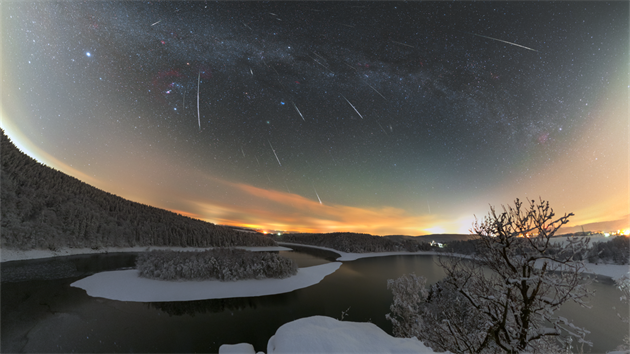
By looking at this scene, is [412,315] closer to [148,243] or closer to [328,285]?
[328,285]

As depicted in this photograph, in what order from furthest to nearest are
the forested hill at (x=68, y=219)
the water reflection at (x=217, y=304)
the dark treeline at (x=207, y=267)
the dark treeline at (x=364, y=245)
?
the dark treeline at (x=364, y=245)
the forested hill at (x=68, y=219)
the dark treeline at (x=207, y=267)
the water reflection at (x=217, y=304)

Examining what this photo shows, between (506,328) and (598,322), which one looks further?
(598,322)

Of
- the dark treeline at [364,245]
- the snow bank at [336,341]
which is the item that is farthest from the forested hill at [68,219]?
the snow bank at [336,341]

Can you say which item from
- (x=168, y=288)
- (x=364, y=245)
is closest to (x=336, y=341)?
(x=168, y=288)

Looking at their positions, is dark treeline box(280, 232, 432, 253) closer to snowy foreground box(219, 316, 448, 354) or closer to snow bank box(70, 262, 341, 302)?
snow bank box(70, 262, 341, 302)

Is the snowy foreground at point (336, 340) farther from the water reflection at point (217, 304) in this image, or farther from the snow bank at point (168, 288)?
the snow bank at point (168, 288)

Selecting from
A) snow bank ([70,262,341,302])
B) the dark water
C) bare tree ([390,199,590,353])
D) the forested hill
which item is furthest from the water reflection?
the forested hill

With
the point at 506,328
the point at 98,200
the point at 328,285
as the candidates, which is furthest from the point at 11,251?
the point at 506,328
